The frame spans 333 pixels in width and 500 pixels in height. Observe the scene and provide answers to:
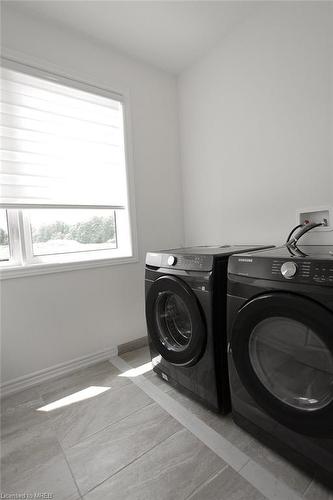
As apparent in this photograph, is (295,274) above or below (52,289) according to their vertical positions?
above

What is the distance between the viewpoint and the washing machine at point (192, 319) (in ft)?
3.88

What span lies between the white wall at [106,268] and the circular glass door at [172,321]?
1.97 ft

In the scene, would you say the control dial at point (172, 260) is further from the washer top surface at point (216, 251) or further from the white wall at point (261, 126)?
the white wall at point (261, 126)

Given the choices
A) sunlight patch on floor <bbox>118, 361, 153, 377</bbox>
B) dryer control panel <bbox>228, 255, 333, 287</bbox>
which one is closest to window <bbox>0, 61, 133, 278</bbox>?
sunlight patch on floor <bbox>118, 361, 153, 377</bbox>

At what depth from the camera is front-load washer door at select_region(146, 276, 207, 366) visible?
4.05ft

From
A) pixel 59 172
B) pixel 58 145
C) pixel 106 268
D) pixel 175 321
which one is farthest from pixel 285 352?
pixel 58 145

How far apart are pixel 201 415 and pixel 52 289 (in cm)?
121

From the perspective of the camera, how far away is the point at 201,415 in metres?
1.28

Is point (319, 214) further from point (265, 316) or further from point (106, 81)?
point (106, 81)

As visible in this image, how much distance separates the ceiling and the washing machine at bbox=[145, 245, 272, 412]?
5.16 ft

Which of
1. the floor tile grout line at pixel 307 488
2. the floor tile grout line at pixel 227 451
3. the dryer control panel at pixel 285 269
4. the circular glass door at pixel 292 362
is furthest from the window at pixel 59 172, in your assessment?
the floor tile grout line at pixel 307 488

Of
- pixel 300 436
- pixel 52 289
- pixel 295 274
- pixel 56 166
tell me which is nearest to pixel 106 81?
Answer: pixel 56 166

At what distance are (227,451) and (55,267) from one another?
1418 mm

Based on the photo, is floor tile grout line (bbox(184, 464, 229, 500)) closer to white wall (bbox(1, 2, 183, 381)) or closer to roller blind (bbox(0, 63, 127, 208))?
white wall (bbox(1, 2, 183, 381))
